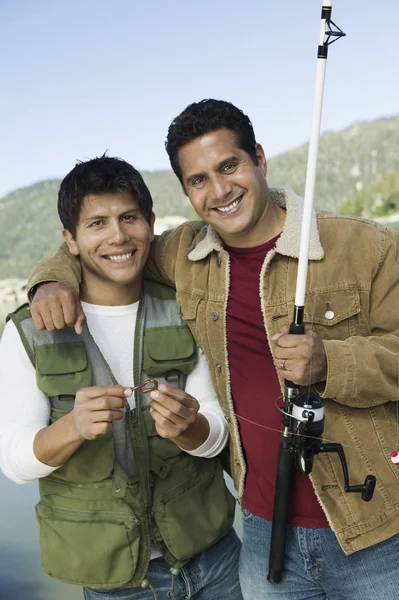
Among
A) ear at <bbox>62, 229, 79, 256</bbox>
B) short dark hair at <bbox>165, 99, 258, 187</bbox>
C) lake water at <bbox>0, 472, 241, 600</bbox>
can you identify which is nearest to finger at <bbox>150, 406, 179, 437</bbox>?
ear at <bbox>62, 229, 79, 256</bbox>

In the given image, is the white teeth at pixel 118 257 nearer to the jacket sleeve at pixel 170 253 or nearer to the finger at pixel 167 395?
the jacket sleeve at pixel 170 253

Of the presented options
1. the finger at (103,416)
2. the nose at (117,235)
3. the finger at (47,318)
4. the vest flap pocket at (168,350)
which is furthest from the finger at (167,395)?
the nose at (117,235)

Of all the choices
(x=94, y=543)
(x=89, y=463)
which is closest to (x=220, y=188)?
(x=89, y=463)

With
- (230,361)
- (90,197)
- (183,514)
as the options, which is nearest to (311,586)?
(183,514)

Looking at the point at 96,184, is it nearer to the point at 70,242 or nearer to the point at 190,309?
the point at 70,242

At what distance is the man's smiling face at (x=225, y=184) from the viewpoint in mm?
2021

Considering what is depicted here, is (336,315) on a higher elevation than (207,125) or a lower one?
lower

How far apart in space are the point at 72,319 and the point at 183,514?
0.73 m

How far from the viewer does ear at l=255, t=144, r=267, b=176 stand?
7.10ft

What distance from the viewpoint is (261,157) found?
2.19m

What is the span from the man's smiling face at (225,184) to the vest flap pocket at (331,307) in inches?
12.0

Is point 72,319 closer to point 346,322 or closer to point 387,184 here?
point 346,322

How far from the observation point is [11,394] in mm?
1996

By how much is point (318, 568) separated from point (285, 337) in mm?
796
